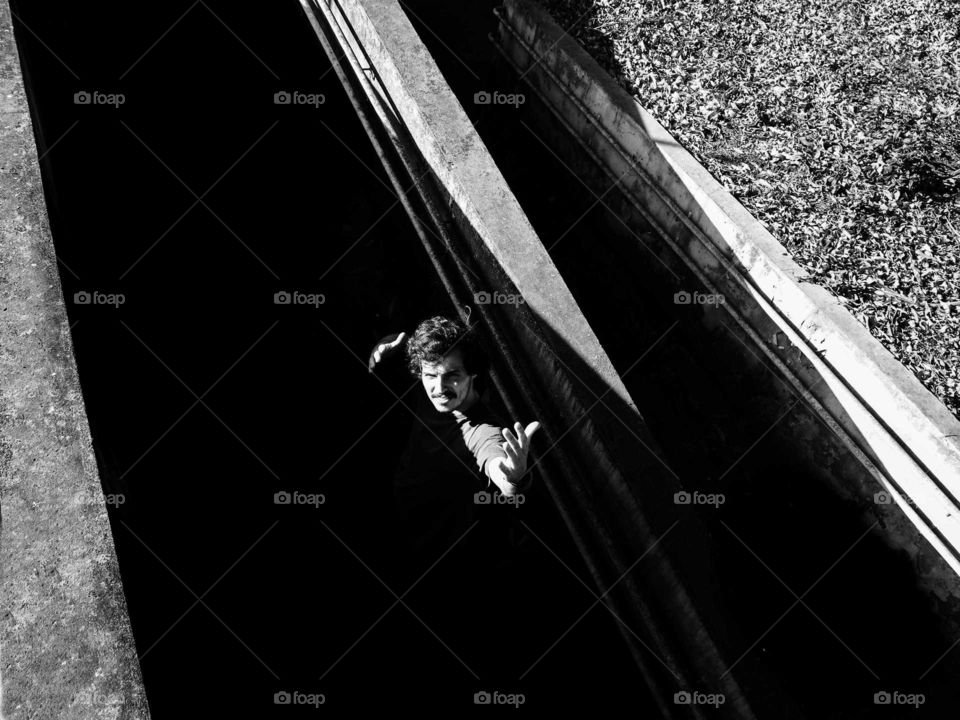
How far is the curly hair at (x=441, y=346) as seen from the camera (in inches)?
167

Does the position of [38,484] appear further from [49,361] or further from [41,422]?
[49,361]

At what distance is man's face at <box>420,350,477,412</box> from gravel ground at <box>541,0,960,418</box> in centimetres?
260

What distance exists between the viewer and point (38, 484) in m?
3.31

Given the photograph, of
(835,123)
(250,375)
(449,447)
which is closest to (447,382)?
(449,447)

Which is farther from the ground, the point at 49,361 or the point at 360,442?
the point at 49,361

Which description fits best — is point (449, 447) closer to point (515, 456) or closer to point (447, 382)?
point (447, 382)

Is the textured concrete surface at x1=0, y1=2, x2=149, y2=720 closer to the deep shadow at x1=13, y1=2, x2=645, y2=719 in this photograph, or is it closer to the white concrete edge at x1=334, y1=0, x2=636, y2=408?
the deep shadow at x1=13, y1=2, x2=645, y2=719

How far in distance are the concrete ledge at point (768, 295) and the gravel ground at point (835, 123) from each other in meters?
0.18

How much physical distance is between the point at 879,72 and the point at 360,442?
4755 mm

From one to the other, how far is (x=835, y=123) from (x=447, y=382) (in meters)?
3.87

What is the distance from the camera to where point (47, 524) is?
323 cm

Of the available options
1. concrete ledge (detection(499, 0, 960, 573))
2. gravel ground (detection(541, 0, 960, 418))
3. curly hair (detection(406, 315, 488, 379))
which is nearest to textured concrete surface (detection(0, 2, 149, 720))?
curly hair (detection(406, 315, 488, 379))

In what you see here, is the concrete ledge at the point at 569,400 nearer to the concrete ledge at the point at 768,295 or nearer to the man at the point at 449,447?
the man at the point at 449,447

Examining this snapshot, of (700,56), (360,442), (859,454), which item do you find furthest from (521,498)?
(700,56)
